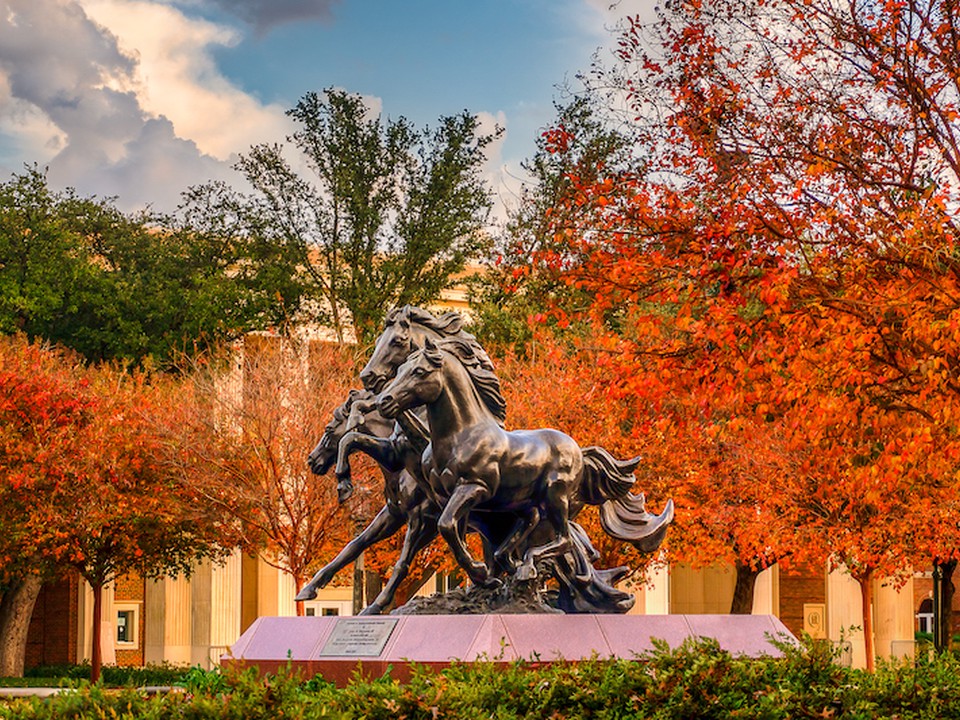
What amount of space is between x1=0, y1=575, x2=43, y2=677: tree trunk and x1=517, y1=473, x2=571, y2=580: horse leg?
26.7m

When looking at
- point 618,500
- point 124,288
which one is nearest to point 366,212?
point 124,288

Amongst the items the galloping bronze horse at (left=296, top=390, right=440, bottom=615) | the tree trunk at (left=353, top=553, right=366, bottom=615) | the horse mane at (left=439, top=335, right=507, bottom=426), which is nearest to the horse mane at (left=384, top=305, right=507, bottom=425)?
the horse mane at (left=439, top=335, right=507, bottom=426)

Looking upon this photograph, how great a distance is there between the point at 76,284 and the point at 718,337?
31.7m

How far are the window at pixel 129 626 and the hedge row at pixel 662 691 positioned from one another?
38.5m

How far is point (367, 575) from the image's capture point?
3847cm

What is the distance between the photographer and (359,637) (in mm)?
13359

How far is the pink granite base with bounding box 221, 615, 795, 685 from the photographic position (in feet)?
41.3

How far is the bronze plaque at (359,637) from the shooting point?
13133 mm

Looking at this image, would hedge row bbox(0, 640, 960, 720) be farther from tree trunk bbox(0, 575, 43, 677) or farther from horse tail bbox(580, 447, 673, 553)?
tree trunk bbox(0, 575, 43, 677)

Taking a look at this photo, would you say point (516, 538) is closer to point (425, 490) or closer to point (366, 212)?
point (425, 490)

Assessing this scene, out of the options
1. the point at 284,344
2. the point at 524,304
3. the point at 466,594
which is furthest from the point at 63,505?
the point at 466,594

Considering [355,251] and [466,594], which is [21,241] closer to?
[355,251]

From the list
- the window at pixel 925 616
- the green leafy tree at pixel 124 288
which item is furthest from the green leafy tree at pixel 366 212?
the window at pixel 925 616

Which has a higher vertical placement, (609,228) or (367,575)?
(609,228)
